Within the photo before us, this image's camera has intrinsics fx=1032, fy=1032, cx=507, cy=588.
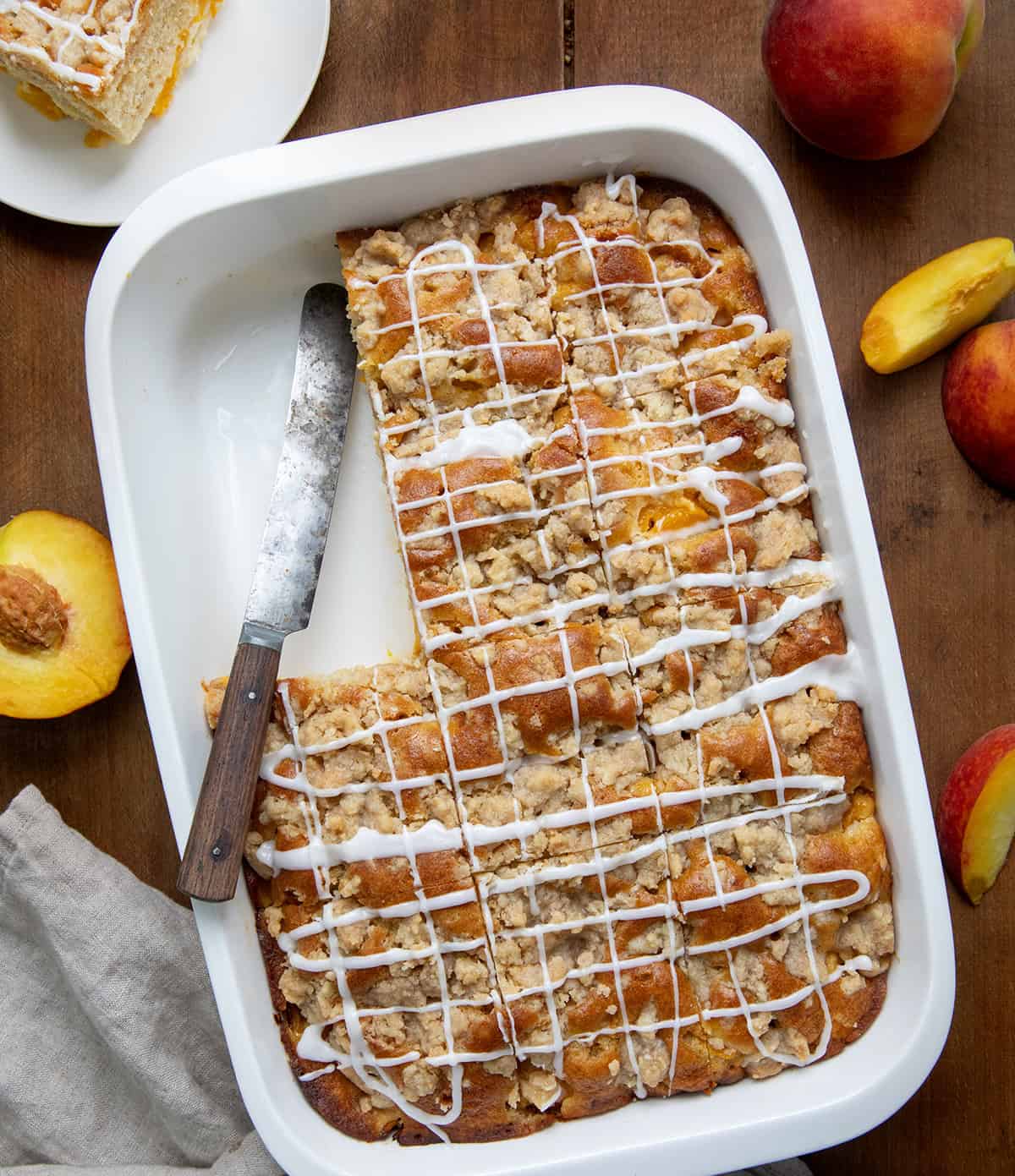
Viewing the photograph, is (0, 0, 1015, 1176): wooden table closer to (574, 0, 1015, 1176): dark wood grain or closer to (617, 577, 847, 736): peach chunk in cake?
(574, 0, 1015, 1176): dark wood grain

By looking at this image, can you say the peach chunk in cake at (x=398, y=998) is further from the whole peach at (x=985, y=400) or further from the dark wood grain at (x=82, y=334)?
the whole peach at (x=985, y=400)

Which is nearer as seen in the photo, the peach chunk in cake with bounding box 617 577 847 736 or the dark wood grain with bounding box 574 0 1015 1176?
the peach chunk in cake with bounding box 617 577 847 736

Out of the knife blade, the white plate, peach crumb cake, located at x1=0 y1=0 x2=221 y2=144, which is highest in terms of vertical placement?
peach crumb cake, located at x1=0 y1=0 x2=221 y2=144

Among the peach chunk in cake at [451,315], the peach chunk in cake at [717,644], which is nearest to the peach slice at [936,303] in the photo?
the peach chunk in cake at [717,644]

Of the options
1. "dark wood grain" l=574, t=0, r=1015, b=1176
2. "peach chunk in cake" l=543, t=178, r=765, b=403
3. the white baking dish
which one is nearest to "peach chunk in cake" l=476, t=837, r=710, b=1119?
the white baking dish

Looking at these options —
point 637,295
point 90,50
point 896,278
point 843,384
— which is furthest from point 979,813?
point 90,50

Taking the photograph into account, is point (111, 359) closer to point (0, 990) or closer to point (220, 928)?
point (220, 928)
